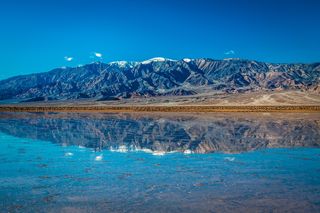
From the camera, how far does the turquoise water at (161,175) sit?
10438mm

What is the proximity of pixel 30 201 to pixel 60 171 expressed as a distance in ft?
13.8

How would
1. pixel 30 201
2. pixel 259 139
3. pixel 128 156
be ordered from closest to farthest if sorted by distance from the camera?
pixel 30 201 → pixel 128 156 → pixel 259 139

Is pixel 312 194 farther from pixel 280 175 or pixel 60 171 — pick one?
pixel 60 171

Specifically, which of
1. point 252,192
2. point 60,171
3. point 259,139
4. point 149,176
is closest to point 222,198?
point 252,192

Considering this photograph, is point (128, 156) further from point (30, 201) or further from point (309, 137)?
point (309, 137)

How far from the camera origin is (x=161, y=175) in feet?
46.0

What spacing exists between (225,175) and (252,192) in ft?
8.24

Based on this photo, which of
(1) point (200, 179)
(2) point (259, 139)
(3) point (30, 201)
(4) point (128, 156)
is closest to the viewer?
(3) point (30, 201)

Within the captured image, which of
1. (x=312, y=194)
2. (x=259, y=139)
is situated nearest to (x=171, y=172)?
(x=312, y=194)

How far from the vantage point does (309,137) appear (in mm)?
25344

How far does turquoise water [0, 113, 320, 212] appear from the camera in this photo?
411 inches

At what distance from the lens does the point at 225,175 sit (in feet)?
46.1

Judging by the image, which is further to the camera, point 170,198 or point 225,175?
point 225,175

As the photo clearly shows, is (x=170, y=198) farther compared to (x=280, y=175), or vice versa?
(x=280, y=175)
